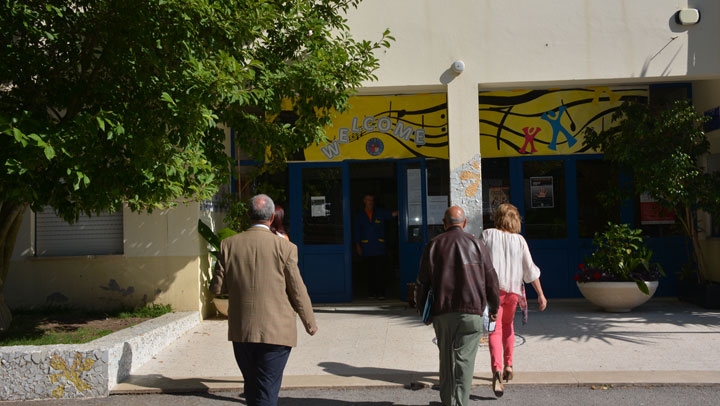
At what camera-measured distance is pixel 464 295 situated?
5.05 metres

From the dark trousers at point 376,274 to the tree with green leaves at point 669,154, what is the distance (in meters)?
3.99

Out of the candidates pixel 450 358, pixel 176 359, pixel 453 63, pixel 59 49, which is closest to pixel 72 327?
pixel 176 359

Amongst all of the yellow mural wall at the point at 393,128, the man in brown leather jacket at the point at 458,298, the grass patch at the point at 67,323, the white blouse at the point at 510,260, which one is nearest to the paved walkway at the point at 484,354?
the grass patch at the point at 67,323

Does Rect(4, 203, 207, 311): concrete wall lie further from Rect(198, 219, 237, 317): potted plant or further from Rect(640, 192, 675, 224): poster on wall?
Rect(640, 192, 675, 224): poster on wall

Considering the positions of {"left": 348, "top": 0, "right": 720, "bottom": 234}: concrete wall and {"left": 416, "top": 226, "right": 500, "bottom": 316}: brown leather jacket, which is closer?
{"left": 416, "top": 226, "right": 500, "bottom": 316}: brown leather jacket

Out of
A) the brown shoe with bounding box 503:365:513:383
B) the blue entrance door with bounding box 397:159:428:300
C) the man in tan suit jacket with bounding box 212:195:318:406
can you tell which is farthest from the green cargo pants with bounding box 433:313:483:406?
the blue entrance door with bounding box 397:159:428:300

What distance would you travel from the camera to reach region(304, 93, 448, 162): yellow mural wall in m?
10.5

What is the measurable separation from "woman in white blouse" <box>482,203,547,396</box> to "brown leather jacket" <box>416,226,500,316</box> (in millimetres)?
570

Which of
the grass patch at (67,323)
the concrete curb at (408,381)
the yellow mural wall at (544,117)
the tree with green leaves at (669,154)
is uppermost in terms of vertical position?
the yellow mural wall at (544,117)

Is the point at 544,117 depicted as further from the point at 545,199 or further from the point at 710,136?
the point at 710,136

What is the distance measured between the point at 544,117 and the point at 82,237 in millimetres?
7158

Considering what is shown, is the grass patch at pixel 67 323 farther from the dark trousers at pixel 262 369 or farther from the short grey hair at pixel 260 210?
the short grey hair at pixel 260 210

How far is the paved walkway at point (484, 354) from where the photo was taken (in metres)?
6.27

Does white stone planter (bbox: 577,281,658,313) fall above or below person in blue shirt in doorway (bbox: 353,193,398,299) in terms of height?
below
